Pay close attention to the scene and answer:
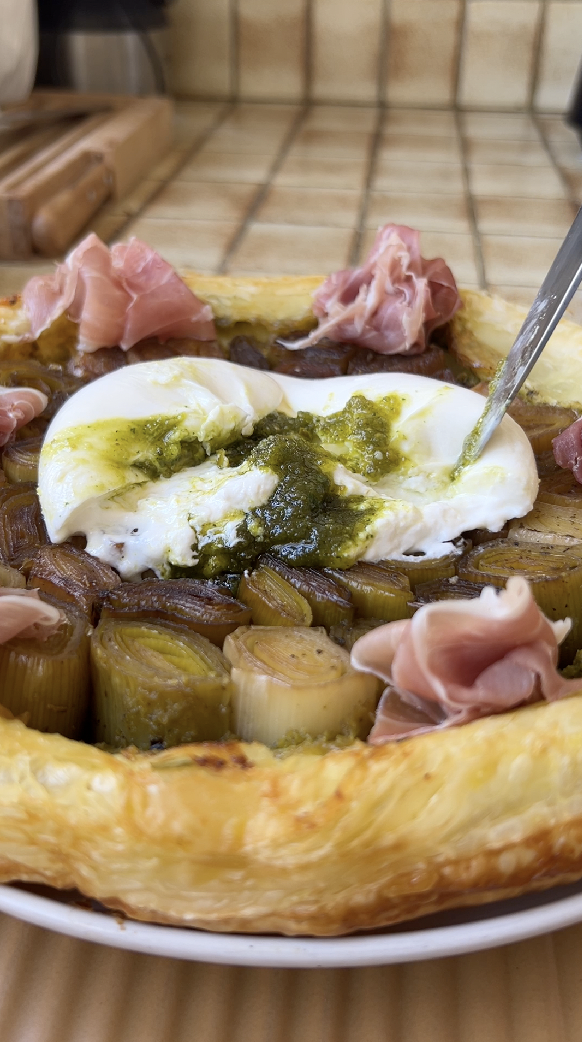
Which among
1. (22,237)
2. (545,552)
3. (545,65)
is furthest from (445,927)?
(545,65)

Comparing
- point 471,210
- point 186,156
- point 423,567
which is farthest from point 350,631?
point 186,156

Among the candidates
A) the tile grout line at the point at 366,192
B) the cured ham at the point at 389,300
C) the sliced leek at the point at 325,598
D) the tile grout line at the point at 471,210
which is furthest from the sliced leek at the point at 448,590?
the tile grout line at the point at 366,192

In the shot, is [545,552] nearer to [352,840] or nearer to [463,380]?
[352,840]

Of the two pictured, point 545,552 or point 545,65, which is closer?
point 545,552

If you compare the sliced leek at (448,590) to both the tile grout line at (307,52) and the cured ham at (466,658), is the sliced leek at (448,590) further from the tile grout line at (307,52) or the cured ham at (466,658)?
the tile grout line at (307,52)

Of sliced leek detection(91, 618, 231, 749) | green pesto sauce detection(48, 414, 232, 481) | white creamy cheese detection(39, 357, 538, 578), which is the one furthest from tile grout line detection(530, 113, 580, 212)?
sliced leek detection(91, 618, 231, 749)

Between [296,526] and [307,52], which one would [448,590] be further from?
[307,52]

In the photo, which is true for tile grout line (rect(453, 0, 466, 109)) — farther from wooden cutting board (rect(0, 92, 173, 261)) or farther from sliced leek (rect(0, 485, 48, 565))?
sliced leek (rect(0, 485, 48, 565))
